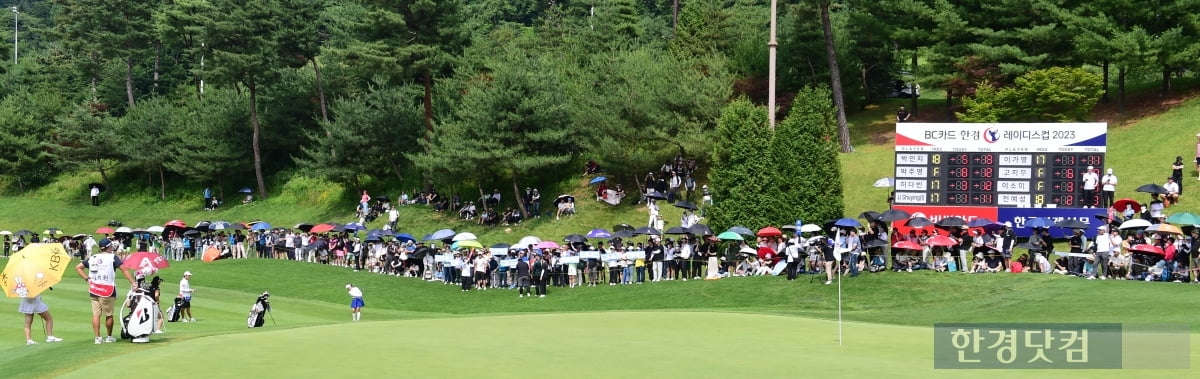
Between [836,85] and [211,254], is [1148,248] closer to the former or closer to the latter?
[836,85]

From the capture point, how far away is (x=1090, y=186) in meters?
38.1

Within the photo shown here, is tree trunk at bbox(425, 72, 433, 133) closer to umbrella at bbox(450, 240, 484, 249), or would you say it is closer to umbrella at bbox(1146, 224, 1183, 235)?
umbrella at bbox(450, 240, 484, 249)

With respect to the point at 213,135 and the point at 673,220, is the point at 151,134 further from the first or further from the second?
the point at 673,220

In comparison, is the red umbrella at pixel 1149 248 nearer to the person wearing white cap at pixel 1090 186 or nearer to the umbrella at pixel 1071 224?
the umbrella at pixel 1071 224

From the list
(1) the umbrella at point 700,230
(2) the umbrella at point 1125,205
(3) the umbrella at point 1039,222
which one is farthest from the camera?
(1) the umbrella at point 700,230

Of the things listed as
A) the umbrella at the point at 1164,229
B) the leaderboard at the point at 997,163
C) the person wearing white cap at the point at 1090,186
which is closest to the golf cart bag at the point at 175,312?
the leaderboard at the point at 997,163

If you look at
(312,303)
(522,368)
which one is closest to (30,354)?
(522,368)

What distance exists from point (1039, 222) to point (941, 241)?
529cm

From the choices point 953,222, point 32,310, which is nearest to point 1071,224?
point 953,222

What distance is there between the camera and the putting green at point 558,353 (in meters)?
14.8

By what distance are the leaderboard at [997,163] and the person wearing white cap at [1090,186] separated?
0.10 m

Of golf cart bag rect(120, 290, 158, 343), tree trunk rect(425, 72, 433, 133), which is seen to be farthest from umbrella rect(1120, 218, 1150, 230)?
tree trunk rect(425, 72, 433, 133)

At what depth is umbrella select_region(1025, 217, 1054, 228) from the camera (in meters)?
35.6

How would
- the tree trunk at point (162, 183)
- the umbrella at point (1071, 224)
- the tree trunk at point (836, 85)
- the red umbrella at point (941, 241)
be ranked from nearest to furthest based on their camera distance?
1. the red umbrella at point (941, 241)
2. the umbrella at point (1071, 224)
3. the tree trunk at point (836, 85)
4. the tree trunk at point (162, 183)
